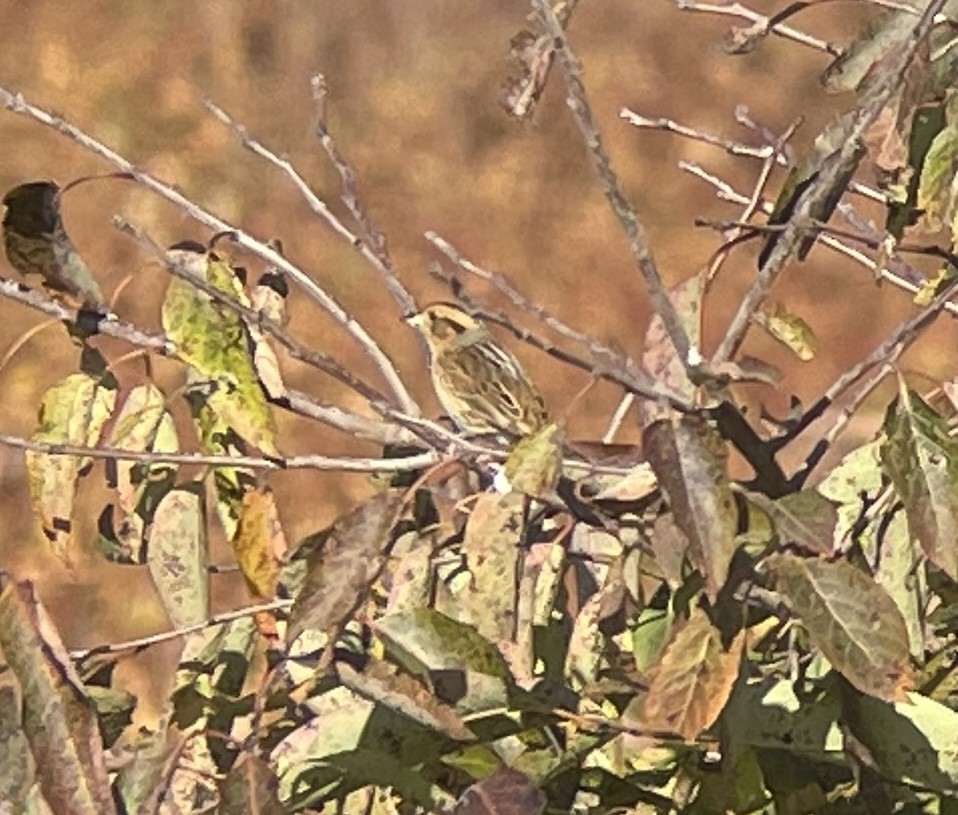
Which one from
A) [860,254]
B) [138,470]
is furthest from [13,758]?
[860,254]

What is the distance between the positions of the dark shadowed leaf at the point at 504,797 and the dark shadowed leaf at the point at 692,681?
5cm

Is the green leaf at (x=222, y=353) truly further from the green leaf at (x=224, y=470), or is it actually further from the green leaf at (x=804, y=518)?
the green leaf at (x=804, y=518)

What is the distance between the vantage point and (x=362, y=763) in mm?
629

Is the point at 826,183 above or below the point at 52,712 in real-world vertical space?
above

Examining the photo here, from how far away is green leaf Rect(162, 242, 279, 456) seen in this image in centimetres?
68

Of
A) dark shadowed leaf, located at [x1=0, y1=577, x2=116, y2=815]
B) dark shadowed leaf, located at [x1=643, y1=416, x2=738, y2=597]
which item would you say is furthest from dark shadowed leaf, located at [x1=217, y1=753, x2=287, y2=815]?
dark shadowed leaf, located at [x1=643, y1=416, x2=738, y2=597]

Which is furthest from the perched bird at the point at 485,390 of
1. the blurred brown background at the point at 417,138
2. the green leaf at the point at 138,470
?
the blurred brown background at the point at 417,138

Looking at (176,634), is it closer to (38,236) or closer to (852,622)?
(38,236)

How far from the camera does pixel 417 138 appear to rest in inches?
136

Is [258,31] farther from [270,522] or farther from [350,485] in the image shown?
[270,522]

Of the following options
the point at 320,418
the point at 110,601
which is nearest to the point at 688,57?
the point at 110,601

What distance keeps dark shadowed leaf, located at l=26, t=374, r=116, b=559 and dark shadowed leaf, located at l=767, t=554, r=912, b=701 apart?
30 centimetres

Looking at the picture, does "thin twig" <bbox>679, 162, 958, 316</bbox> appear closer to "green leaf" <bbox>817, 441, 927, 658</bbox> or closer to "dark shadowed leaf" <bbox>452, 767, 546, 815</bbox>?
"green leaf" <bbox>817, 441, 927, 658</bbox>

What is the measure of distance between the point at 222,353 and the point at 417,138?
9.19 ft
